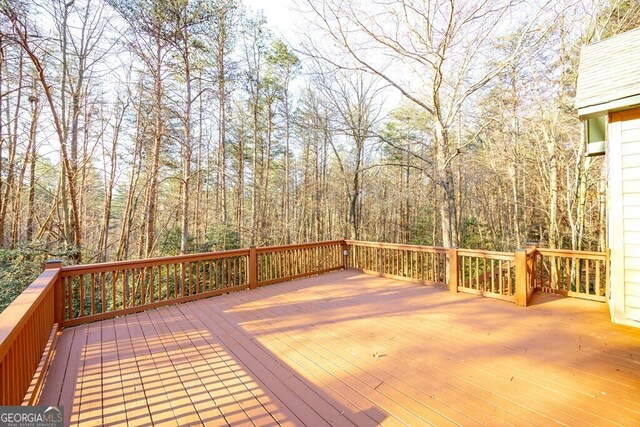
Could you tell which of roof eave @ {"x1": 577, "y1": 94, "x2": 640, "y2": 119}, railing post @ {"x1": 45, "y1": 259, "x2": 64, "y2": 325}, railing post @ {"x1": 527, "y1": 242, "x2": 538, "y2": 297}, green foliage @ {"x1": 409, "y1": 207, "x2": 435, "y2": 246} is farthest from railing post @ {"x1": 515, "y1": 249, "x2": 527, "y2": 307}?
green foliage @ {"x1": 409, "y1": 207, "x2": 435, "y2": 246}

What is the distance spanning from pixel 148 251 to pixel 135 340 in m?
5.00

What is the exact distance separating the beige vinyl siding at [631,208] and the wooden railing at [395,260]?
6.82 feet

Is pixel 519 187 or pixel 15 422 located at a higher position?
pixel 519 187

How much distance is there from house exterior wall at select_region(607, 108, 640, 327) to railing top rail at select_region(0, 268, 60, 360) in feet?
17.2

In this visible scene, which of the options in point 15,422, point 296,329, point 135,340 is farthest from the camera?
point 296,329

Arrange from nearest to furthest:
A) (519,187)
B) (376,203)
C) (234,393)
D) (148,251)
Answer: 1. (234,393)
2. (148,251)
3. (519,187)
4. (376,203)

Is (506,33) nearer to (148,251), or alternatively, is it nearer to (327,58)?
(327,58)

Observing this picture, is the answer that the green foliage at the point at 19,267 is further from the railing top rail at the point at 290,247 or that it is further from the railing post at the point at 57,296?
the railing top rail at the point at 290,247

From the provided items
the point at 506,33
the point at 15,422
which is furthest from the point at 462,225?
the point at 15,422

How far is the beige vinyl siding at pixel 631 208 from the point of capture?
295cm

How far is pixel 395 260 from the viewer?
5.48 metres

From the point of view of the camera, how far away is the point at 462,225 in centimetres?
1527

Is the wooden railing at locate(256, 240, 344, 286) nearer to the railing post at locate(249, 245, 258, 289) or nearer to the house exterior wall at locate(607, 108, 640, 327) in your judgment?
the railing post at locate(249, 245, 258, 289)

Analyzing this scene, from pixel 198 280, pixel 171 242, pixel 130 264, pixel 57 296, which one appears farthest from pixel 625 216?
pixel 171 242
